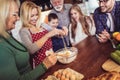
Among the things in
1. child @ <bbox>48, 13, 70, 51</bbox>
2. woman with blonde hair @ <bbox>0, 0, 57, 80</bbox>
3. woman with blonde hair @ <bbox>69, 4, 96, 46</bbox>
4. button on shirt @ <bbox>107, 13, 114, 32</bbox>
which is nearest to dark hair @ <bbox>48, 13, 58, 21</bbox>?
child @ <bbox>48, 13, 70, 51</bbox>

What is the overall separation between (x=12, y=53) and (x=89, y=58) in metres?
0.49

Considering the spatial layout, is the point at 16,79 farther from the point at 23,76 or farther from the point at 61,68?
the point at 61,68

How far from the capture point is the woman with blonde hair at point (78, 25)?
1544 millimetres

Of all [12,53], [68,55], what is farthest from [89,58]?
[12,53]

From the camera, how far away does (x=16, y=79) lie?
4.17ft

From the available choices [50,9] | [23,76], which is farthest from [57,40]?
[23,76]

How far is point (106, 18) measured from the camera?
1661mm

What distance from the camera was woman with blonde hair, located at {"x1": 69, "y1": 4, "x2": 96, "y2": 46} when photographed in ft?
5.07

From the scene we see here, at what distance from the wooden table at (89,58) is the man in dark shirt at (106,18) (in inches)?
2.3

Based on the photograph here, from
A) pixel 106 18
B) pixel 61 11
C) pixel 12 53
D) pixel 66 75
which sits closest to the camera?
pixel 12 53

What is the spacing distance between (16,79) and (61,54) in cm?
33

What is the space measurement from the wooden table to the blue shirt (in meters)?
0.09

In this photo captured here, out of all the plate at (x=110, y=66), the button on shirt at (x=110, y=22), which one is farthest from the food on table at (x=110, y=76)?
the button on shirt at (x=110, y=22)

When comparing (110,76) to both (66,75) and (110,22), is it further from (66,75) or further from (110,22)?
(110,22)
